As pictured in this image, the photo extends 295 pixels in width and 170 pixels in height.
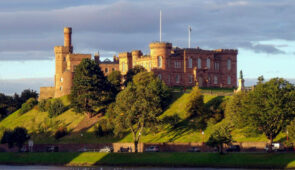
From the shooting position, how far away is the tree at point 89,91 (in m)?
137

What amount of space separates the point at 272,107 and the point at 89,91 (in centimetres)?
5068

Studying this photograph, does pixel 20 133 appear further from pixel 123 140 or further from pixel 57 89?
pixel 57 89

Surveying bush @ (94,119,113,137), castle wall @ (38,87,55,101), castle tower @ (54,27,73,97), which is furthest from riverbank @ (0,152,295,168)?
castle tower @ (54,27,73,97)

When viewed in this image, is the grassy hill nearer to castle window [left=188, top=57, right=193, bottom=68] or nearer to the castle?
the castle

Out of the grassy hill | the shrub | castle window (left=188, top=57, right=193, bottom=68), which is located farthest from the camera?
castle window (left=188, top=57, right=193, bottom=68)

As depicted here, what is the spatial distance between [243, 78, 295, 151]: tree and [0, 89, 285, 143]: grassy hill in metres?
2.92

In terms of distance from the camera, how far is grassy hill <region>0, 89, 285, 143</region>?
115300 millimetres

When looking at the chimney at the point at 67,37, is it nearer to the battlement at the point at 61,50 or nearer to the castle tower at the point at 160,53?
the battlement at the point at 61,50

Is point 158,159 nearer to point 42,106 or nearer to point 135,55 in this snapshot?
point 42,106

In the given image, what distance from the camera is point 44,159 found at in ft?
375

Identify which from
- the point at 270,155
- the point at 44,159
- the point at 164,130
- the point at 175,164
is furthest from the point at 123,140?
the point at 270,155

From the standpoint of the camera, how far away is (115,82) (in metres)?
144

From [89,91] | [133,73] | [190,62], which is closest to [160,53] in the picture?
[133,73]

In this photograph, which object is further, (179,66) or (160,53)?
(179,66)
